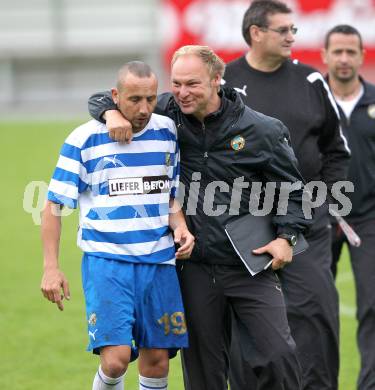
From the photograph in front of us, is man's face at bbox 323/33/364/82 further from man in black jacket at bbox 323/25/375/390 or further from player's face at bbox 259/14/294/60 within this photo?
player's face at bbox 259/14/294/60

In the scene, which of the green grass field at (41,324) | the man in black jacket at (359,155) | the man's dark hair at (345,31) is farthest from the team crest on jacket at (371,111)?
the green grass field at (41,324)

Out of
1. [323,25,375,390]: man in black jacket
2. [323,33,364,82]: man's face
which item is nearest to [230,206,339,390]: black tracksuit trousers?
[323,25,375,390]: man in black jacket

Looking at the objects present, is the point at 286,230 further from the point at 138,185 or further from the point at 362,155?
the point at 362,155

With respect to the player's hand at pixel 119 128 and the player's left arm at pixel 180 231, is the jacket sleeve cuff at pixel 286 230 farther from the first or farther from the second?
the player's hand at pixel 119 128

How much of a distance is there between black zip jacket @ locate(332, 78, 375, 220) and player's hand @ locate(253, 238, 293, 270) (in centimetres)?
206

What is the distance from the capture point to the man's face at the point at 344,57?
7.61 metres

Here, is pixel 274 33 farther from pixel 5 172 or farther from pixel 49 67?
pixel 49 67

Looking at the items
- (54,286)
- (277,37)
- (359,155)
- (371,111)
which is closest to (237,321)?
(54,286)

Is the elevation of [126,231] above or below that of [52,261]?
above

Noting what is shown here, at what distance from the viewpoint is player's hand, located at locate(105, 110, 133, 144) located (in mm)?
5199

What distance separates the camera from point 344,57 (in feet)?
25.0

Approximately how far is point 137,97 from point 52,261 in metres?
0.95

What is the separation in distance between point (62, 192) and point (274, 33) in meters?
2.07

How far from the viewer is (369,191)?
7445 mm
